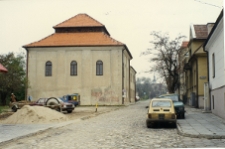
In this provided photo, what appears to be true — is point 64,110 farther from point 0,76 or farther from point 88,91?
point 0,76

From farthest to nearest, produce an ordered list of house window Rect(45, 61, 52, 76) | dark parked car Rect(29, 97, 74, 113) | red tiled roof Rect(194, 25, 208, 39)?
1. house window Rect(45, 61, 52, 76)
2. red tiled roof Rect(194, 25, 208, 39)
3. dark parked car Rect(29, 97, 74, 113)

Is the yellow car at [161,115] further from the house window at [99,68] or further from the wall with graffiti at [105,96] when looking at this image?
the house window at [99,68]

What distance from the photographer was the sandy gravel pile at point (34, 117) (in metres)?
17.8

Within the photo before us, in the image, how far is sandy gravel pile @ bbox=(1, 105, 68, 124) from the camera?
1778cm

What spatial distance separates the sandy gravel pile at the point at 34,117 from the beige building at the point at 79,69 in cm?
2073

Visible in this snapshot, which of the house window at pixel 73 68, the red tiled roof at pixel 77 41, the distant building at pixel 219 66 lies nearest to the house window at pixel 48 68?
the red tiled roof at pixel 77 41

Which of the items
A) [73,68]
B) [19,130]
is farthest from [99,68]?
[19,130]

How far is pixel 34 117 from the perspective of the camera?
1797 centimetres

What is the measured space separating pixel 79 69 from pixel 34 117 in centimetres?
2345

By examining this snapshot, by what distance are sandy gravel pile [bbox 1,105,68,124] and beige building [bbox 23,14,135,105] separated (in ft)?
68.0

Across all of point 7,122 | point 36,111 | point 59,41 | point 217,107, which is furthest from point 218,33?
Result: point 59,41

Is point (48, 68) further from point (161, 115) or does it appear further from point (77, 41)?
point (161, 115)

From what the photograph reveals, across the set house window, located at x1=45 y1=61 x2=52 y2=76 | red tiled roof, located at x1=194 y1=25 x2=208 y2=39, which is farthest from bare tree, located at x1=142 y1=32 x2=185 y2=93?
house window, located at x1=45 y1=61 x2=52 y2=76

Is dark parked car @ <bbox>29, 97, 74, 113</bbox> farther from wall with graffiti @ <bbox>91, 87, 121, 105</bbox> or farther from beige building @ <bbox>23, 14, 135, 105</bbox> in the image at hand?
beige building @ <bbox>23, 14, 135, 105</bbox>
